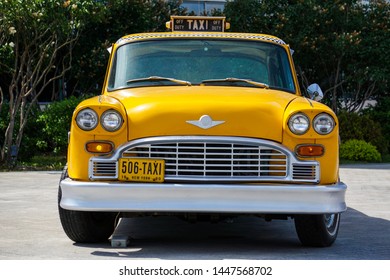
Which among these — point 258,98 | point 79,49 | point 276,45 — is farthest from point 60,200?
point 79,49

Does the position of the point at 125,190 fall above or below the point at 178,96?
below

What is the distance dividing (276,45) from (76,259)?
3111 millimetres

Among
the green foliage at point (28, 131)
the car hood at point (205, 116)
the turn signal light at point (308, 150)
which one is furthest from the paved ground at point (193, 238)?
the green foliage at point (28, 131)

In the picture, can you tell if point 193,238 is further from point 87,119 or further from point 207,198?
point 87,119

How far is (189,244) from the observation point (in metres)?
8.45

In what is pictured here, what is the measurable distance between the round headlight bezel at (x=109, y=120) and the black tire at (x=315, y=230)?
5.53ft

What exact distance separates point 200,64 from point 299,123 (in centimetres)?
169

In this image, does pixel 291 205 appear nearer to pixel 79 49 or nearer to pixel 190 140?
pixel 190 140

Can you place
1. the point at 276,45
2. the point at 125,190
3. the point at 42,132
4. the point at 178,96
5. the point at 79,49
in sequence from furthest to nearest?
the point at 79,49, the point at 42,132, the point at 276,45, the point at 178,96, the point at 125,190

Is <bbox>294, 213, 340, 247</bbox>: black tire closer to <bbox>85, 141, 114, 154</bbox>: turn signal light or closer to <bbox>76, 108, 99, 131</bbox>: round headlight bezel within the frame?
<bbox>85, 141, 114, 154</bbox>: turn signal light

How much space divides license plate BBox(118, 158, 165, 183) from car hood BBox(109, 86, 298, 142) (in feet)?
0.73

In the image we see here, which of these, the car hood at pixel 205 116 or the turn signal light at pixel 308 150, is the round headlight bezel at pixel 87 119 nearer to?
the car hood at pixel 205 116

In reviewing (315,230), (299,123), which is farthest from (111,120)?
(315,230)

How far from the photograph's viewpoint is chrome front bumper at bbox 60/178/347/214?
7461 millimetres
